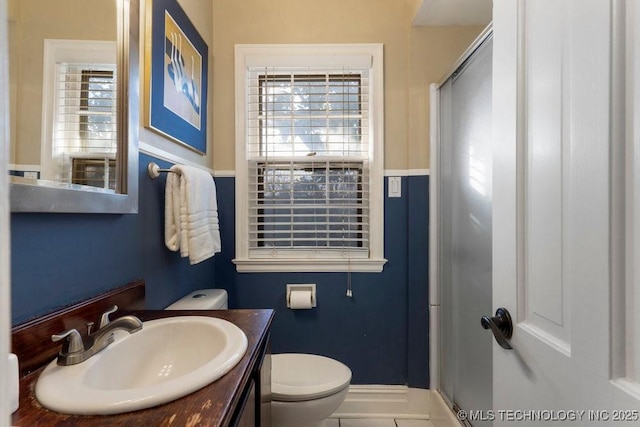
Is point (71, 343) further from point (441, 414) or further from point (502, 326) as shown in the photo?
point (441, 414)

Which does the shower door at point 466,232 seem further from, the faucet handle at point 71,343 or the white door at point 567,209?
the faucet handle at point 71,343

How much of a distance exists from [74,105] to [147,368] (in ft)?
2.40

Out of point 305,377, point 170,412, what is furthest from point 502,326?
point 305,377

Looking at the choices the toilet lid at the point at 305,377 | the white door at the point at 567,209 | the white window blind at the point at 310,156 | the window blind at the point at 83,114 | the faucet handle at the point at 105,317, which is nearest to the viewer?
the white door at the point at 567,209

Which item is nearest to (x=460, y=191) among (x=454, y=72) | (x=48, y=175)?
(x=454, y=72)

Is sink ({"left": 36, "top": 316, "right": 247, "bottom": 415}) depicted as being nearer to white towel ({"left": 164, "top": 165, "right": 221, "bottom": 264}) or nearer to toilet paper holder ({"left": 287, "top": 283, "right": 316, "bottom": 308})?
white towel ({"left": 164, "top": 165, "right": 221, "bottom": 264})

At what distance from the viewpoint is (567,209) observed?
0.55m

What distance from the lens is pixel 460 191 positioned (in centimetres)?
137

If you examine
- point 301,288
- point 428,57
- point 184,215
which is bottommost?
point 301,288

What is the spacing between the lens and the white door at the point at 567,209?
45 centimetres

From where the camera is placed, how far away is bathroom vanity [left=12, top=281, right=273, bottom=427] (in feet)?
1.56

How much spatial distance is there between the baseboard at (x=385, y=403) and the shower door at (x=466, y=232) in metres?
0.18

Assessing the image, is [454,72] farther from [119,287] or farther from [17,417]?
[17,417]

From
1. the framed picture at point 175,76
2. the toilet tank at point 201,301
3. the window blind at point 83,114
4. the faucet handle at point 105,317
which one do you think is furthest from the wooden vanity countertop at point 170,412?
the framed picture at point 175,76
